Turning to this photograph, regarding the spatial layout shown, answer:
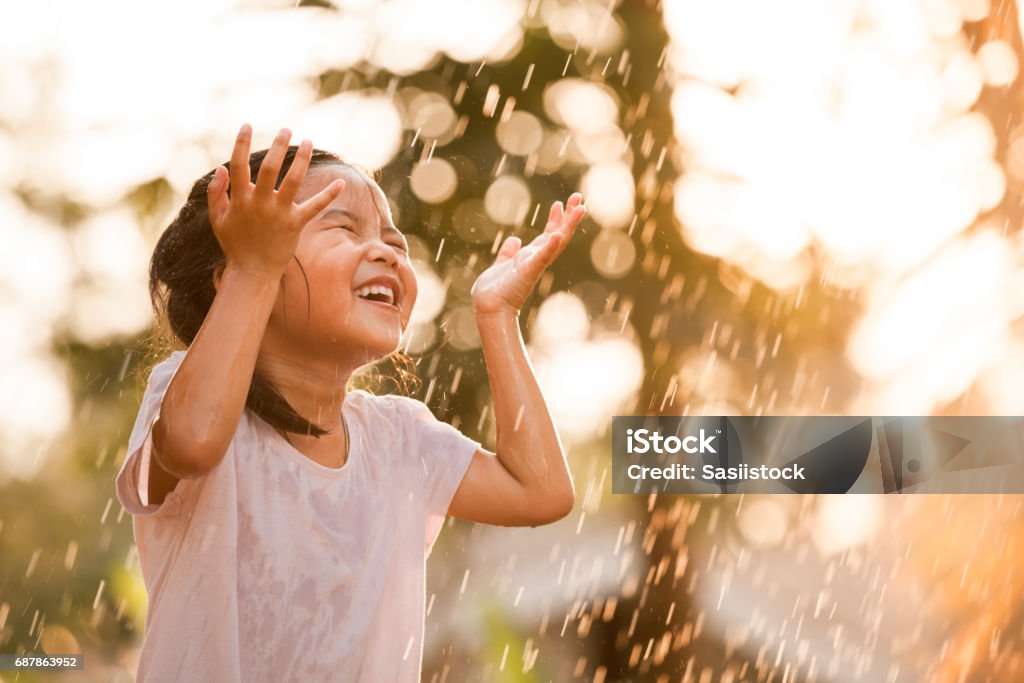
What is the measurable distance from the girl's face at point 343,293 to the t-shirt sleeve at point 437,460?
207 millimetres

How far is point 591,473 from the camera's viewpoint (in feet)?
12.9

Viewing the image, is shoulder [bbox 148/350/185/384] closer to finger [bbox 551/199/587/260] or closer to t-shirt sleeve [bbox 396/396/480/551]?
t-shirt sleeve [bbox 396/396/480/551]

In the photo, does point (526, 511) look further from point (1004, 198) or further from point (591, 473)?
point (1004, 198)

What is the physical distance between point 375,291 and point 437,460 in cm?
28

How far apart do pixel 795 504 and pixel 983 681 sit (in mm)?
953

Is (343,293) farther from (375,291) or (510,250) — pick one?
(510,250)

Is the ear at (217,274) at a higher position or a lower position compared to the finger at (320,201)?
lower

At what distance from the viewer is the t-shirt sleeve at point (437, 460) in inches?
52.5

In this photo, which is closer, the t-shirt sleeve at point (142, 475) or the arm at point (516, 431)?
the t-shirt sleeve at point (142, 475)

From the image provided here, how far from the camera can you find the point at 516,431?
1.32 meters

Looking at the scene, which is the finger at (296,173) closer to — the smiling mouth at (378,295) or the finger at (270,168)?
the finger at (270,168)
